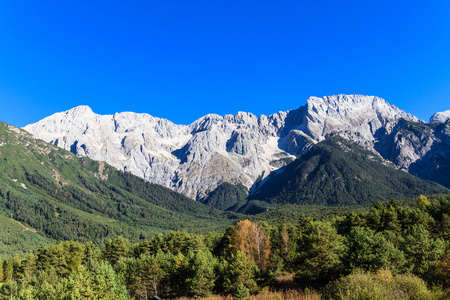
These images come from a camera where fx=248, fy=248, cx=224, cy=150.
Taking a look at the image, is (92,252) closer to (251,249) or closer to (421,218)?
(251,249)

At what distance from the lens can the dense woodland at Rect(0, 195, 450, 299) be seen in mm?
23502

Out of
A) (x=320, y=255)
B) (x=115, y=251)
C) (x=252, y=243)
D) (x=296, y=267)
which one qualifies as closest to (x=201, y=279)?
(x=296, y=267)

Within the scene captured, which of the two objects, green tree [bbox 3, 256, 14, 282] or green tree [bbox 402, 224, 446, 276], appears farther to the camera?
green tree [bbox 3, 256, 14, 282]

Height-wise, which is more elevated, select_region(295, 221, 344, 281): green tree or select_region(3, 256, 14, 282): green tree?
select_region(295, 221, 344, 281): green tree

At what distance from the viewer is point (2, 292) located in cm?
6247

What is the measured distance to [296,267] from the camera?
156 feet

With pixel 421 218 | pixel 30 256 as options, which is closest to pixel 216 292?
pixel 421 218

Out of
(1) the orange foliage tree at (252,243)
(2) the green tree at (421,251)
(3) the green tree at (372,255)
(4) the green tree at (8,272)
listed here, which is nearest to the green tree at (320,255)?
(3) the green tree at (372,255)

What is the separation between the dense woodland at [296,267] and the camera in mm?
23502

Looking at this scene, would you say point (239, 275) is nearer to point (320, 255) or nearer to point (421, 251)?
point (320, 255)

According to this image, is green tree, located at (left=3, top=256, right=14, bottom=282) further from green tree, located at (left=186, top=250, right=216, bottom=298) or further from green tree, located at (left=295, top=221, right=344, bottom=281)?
green tree, located at (left=295, top=221, right=344, bottom=281)

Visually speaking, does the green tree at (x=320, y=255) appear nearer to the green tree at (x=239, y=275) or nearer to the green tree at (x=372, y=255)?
the green tree at (x=372, y=255)

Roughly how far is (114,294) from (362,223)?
66.7 meters

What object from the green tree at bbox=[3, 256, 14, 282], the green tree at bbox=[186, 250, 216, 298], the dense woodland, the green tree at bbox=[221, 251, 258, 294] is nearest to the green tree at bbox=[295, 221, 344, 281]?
the dense woodland
